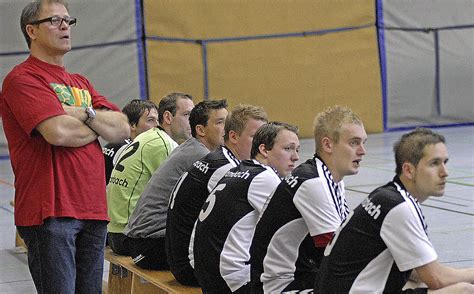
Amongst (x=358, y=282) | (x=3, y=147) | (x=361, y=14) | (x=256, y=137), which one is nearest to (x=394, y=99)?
(x=361, y=14)

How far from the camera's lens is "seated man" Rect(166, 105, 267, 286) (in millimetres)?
5266

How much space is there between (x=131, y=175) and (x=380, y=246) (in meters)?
3.22

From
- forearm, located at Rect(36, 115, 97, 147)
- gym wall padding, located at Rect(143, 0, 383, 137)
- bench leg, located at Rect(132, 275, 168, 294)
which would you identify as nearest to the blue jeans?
forearm, located at Rect(36, 115, 97, 147)

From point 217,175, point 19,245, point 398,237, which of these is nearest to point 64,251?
point 398,237

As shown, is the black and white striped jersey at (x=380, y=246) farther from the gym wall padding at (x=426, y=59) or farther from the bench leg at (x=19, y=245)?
the gym wall padding at (x=426, y=59)

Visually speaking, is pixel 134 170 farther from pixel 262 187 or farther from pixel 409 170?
pixel 409 170

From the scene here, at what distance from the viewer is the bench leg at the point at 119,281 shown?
21.0 feet

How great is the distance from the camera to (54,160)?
3.95m

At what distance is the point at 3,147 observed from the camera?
16.4 meters

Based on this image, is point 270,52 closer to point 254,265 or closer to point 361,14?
point 361,14

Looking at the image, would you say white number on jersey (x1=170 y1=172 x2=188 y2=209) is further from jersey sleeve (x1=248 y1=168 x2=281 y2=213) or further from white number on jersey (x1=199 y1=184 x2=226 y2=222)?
jersey sleeve (x1=248 y1=168 x2=281 y2=213)

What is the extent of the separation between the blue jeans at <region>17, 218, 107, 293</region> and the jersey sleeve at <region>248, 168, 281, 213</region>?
937 millimetres

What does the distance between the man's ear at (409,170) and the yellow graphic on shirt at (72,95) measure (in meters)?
1.50

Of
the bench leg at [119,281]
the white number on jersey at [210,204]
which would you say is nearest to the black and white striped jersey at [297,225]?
the white number on jersey at [210,204]
